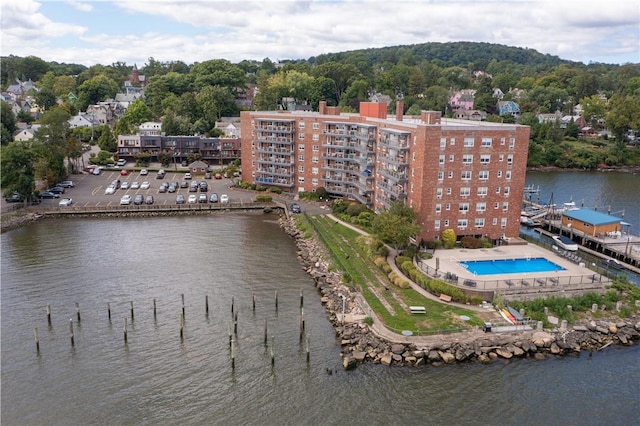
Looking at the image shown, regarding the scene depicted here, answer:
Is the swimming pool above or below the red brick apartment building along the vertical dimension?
below

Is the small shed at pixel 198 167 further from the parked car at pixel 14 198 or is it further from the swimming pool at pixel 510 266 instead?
the swimming pool at pixel 510 266

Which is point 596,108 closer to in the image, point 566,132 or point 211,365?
point 566,132

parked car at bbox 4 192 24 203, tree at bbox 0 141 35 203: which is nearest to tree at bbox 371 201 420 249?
tree at bbox 0 141 35 203

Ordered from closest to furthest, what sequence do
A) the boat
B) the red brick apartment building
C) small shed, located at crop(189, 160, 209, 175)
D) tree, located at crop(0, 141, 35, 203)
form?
the red brick apartment building
the boat
tree, located at crop(0, 141, 35, 203)
small shed, located at crop(189, 160, 209, 175)

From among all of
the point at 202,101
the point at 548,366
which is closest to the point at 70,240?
the point at 548,366

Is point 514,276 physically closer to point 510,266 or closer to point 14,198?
point 510,266

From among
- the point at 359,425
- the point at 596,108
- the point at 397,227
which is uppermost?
the point at 596,108

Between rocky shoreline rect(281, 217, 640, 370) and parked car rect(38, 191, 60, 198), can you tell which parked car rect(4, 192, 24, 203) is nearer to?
parked car rect(38, 191, 60, 198)
